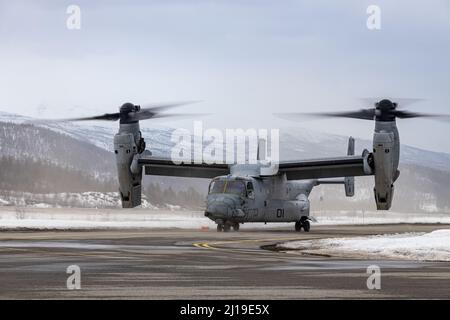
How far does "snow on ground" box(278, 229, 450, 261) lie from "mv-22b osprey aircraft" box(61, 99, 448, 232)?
444 inches

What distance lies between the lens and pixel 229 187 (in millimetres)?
51094

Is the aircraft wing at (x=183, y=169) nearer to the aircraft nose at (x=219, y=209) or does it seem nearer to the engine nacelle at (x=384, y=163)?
the aircraft nose at (x=219, y=209)

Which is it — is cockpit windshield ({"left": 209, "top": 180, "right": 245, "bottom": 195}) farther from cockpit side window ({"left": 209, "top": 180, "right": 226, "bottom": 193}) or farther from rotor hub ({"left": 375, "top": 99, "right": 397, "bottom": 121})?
rotor hub ({"left": 375, "top": 99, "right": 397, "bottom": 121})

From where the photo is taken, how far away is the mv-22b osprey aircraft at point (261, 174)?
45688 mm

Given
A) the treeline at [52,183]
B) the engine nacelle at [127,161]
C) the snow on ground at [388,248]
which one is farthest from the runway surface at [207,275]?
the treeline at [52,183]

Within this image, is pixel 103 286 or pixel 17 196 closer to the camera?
pixel 103 286

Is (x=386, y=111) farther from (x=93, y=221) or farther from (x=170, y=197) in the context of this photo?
(x=170, y=197)

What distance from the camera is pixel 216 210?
5019 centimetres

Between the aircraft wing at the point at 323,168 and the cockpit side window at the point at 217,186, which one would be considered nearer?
the cockpit side window at the point at 217,186

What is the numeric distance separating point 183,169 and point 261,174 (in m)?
6.34
